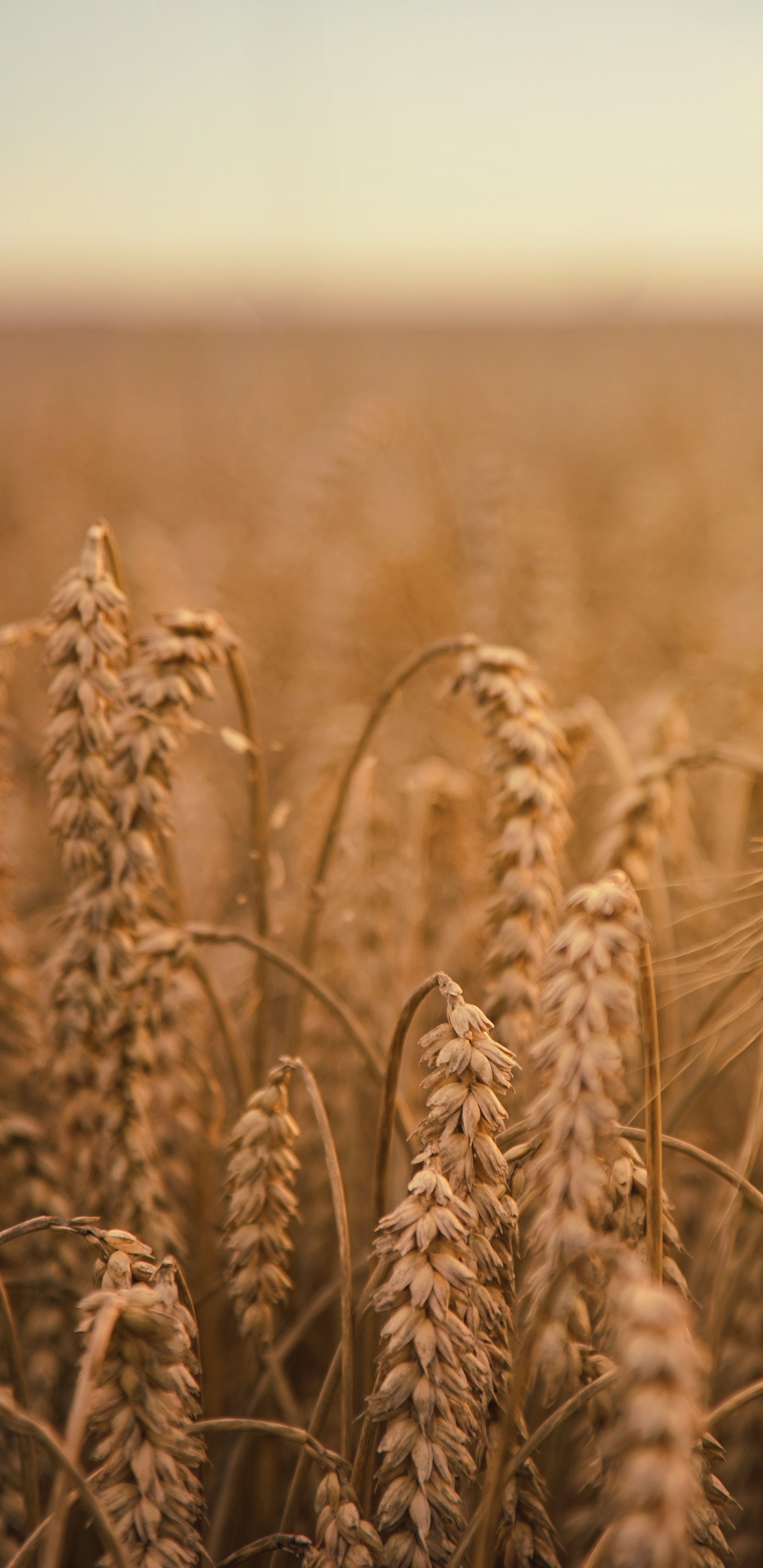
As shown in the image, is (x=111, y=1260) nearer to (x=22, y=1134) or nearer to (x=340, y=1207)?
(x=340, y=1207)

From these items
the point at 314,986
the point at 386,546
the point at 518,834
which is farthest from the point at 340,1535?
the point at 386,546

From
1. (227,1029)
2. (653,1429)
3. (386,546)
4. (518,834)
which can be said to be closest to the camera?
(653,1429)

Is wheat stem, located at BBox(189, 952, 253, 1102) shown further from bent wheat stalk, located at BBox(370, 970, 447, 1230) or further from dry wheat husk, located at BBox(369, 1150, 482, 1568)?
dry wheat husk, located at BBox(369, 1150, 482, 1568)

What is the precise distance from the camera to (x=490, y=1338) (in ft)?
3.02

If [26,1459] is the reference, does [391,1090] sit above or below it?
above

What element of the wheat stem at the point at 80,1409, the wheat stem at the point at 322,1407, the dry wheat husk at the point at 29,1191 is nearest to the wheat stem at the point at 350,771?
the dry wheat husk at the point at 29,1191

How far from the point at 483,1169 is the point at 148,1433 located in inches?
14.1

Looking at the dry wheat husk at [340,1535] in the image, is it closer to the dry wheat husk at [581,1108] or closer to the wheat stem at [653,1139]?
the dry wheat husk at [581,1108]

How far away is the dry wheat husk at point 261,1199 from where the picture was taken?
1037 mm

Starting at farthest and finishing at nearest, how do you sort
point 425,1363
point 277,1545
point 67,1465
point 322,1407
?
point 322,1407 < point 277,1545 < point 425,1363 < point 67,1465

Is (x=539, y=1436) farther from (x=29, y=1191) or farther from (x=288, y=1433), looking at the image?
(x=29, y=1191)

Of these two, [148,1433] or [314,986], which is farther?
[314,986]

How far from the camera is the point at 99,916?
125cm

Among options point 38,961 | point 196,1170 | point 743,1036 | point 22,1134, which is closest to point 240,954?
point 38,961
